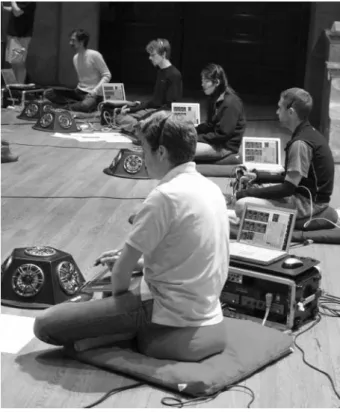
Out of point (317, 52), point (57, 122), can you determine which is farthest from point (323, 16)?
point (57, 122)

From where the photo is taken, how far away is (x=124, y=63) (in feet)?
45.2

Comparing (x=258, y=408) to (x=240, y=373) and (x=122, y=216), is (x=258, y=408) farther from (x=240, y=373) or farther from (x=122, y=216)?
(x=122, y=216)

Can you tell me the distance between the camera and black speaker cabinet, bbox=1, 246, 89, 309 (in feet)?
14.5

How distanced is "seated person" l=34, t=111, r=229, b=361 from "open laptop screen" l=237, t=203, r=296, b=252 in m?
0.88

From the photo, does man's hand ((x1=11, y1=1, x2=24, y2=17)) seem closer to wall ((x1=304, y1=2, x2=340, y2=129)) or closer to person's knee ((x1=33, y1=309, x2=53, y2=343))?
wall ((x1=304, y1=2, x2=340, y2=129))

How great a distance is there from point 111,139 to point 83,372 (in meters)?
5.79

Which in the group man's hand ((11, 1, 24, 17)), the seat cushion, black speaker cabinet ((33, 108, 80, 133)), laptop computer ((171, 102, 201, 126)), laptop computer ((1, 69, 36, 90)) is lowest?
the seat cushion

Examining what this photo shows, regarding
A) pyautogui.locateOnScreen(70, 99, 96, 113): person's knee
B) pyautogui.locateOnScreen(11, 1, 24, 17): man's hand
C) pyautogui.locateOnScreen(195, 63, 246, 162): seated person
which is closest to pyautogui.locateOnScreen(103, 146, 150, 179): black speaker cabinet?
pyautogui.locateOnScreen(195, 63, 246, 162): seated person

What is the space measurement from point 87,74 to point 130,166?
11.7 feet

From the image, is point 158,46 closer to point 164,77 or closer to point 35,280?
point 164,77

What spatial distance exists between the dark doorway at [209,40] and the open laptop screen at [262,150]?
6856mm

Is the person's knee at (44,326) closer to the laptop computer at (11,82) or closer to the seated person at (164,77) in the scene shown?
the seated person at (164,77)

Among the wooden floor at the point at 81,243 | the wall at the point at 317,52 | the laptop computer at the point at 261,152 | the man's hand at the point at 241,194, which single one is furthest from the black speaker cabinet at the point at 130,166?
the wall at the point at 317,52

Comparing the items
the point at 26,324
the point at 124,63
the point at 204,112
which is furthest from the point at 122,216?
the point at 124,63
